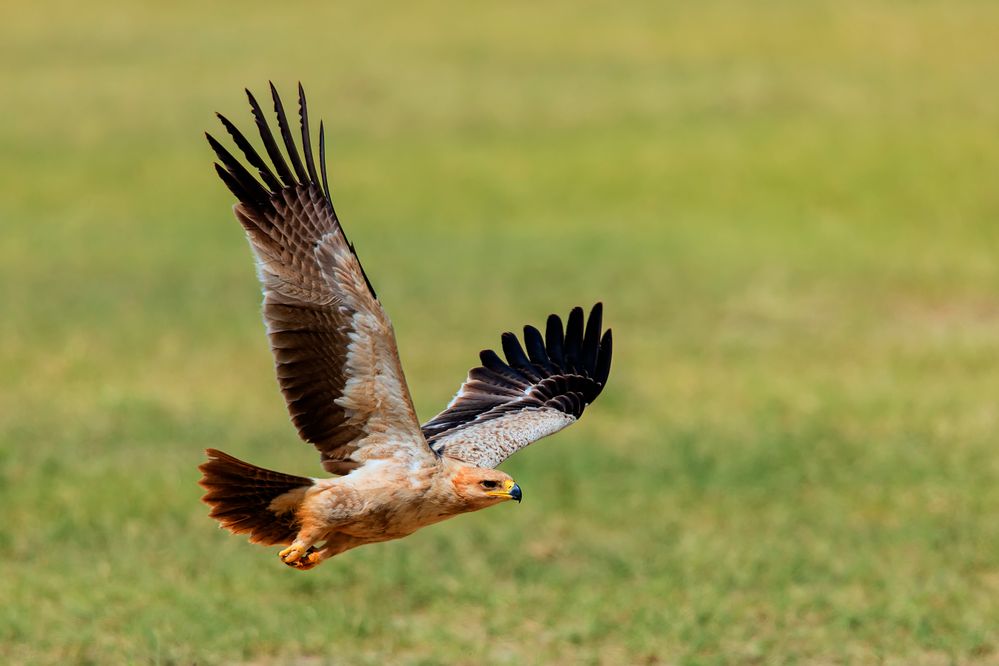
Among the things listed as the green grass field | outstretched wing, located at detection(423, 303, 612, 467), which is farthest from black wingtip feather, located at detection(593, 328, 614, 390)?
the green grass field

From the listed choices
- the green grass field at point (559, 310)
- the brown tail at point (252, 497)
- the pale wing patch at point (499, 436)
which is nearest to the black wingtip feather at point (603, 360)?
the pale wing patch at point (499, 436)

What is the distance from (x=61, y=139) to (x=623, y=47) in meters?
9.04

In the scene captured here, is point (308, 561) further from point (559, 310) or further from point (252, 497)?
point (559, 310)

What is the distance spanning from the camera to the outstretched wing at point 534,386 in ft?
25.8

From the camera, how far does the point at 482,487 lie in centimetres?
662

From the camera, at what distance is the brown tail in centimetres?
657

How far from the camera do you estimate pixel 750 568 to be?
9617mm

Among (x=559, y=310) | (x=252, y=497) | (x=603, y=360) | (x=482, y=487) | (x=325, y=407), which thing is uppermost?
(x=559, y=310)

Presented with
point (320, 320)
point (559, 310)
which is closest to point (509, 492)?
point (320, 320)

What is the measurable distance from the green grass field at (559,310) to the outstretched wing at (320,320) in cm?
173

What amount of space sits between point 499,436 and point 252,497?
53.6 inches

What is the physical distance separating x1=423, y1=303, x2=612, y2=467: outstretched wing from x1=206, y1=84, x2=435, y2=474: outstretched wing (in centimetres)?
99

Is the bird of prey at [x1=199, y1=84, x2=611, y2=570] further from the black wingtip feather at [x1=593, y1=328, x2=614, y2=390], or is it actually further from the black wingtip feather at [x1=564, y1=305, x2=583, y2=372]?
the black wingtip feather at [x1=564, y1=305, x2=583, y2=372]

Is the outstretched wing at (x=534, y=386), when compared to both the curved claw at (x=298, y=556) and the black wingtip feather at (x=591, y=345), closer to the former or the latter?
the black wingtip feather at (x=591, y=345)
